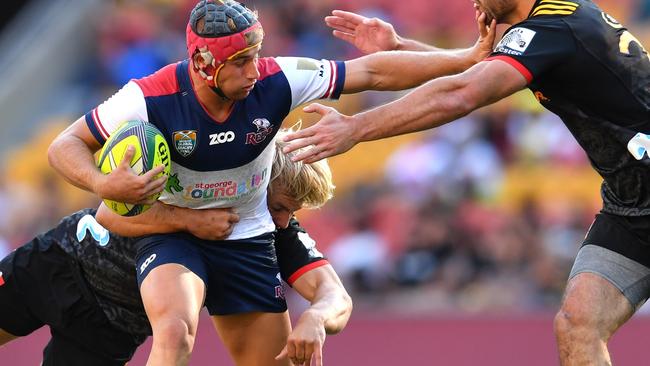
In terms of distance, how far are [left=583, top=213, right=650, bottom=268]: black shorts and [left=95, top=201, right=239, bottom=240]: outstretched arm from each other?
1.97 m

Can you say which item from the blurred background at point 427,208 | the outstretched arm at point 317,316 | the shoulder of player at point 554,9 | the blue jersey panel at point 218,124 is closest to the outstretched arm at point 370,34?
the blue jersey panel at point 218,124

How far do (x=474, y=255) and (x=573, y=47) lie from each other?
5453mm

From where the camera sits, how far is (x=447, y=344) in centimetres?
957

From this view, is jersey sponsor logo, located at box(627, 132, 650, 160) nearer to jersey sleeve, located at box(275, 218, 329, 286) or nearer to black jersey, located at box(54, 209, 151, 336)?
jersey sleeve, located at box(275, 218, 329, 286)

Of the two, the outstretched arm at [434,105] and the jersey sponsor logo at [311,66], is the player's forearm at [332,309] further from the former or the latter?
the jersey sponsor logo at [311,66]

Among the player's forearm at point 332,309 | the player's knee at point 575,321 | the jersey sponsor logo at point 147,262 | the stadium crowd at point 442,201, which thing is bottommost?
the stadium crowd at point 442,201

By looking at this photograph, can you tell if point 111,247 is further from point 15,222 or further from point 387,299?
point 15,222

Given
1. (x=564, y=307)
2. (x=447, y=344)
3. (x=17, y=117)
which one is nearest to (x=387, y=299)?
(x=447, y=344)

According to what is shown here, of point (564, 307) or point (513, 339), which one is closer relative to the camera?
point (564, 307)

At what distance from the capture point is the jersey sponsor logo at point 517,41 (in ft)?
19.2

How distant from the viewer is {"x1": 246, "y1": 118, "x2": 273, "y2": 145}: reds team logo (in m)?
6.36

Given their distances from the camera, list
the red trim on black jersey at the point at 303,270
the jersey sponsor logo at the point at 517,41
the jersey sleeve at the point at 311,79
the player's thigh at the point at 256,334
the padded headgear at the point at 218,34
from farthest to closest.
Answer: the red trim on black jersey at the point at 303,270, the player's thigh at the point at 256,334, the jersey sleeve at the point at 311,79, the padded headgear at the point at 218,34, the jersey sponsor logo at the point at 517,41

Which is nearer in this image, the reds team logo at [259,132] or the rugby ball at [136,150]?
the rugby ball at [136,150]

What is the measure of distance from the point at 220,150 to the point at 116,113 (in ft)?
1.86
